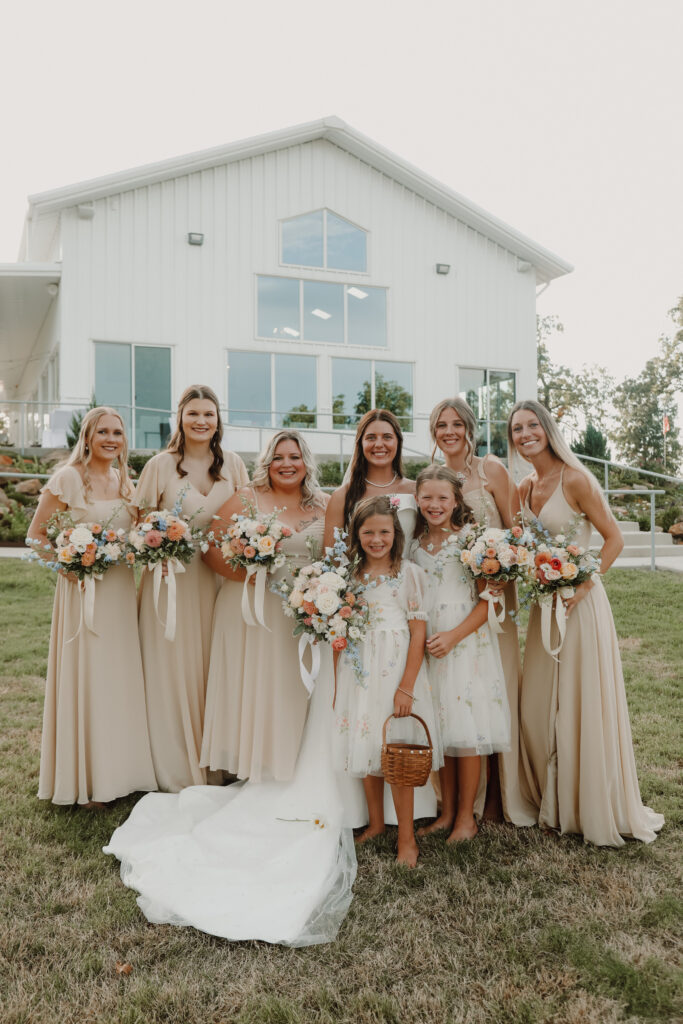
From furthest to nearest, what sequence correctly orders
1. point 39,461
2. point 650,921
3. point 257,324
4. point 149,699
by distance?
point 257,324
point 39,461
point 149,699
point 650,921

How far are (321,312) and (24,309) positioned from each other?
8.14 metres

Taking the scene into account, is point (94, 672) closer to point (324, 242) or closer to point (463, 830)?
point (463, 830)

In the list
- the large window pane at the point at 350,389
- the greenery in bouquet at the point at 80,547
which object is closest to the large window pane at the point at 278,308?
the large window pane at the point at 350,389

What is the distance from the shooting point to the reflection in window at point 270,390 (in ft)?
60.5

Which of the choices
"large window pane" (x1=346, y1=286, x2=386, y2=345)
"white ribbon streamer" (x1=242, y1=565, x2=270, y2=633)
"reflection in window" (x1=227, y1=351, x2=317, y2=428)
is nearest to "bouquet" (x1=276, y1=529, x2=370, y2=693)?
"white ribbon streamer" (x1=242, y1=565, x2=270, y2=633)

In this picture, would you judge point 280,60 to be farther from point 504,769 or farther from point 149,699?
point 504,769

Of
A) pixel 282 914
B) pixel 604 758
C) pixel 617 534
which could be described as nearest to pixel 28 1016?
pixel 282 914

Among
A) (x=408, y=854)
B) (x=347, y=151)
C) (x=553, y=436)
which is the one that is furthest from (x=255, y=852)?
(x=347, y=151)

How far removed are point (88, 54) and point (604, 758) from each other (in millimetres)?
12229

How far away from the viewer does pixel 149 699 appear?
4.85m

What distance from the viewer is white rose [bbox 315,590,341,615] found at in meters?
3.93

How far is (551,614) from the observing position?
4.22m

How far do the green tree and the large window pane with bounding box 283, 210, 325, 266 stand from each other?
3469 millimetres

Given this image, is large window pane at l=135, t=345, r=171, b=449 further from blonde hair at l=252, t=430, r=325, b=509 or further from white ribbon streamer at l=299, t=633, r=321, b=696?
white ribbon streamer at l=299, t=633, r=321, b=696
